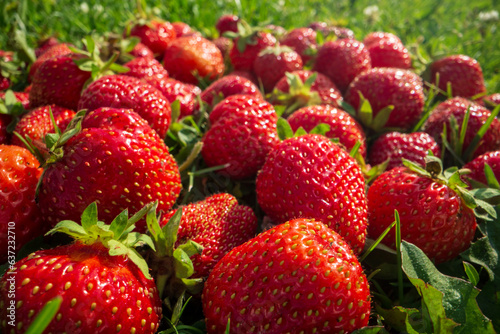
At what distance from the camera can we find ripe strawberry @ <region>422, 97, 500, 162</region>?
1.79 m

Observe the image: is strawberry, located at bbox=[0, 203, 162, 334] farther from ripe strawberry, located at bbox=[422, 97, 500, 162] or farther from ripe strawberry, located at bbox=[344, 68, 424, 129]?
ripe strawberry, located at bbox=[422, 97, 500, 162]

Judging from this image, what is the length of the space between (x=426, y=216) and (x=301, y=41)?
1.74 m

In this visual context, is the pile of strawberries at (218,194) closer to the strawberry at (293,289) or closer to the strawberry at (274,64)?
the strawberry at (293,289)

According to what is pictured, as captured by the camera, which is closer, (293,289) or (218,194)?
(293,289)

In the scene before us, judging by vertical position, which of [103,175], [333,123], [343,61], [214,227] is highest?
[343,61]

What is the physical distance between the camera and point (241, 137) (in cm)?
154

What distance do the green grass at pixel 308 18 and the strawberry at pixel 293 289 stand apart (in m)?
2.00

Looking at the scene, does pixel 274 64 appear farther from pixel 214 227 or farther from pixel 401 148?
pixel 214 227

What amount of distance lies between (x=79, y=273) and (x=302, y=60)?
2.12 meters

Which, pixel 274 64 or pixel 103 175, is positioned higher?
pixel 274 64

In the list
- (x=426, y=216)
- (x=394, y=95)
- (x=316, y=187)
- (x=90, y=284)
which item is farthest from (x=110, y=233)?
(x=394, y=95)

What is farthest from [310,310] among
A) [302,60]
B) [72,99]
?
[302,60]

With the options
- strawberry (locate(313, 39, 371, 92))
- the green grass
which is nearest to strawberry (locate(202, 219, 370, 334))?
strawberry (locate(313, 39, 371, 92))

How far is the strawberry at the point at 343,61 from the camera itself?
2.28 m
